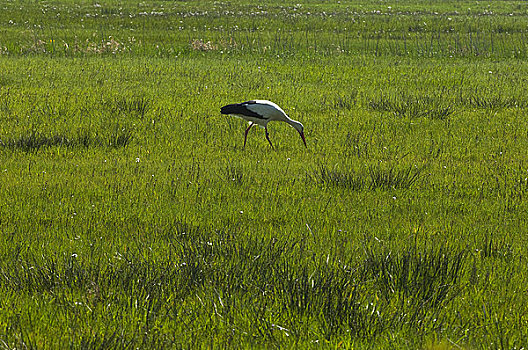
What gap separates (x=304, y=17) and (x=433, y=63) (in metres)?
13.2

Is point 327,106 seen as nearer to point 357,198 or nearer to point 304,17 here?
point 357,198

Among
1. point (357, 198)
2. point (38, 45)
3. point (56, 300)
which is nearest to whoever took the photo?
point (56, 300)

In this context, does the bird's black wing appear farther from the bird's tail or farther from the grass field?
the grass field

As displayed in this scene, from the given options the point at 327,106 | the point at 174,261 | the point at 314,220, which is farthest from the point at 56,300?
the point at 327,106

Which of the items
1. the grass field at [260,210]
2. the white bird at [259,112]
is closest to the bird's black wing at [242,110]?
the white bird at [259,112]

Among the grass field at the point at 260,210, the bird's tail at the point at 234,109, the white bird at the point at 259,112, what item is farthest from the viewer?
the bird's tail at the point at 234,109

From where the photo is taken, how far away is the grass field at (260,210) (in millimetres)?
4344

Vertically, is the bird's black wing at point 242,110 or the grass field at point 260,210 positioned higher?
the bird's black wing at point 242,110

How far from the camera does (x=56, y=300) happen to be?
459 cm

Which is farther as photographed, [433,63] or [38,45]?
[38,45]

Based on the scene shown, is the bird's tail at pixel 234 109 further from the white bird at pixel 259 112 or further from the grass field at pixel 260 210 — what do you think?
the grass field at pixel 260 210

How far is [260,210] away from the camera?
685cm

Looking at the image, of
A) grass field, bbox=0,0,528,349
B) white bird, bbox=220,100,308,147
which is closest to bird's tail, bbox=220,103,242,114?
white bird, bbox=220,100,308,147

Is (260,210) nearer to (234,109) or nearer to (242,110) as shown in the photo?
(242,110)
